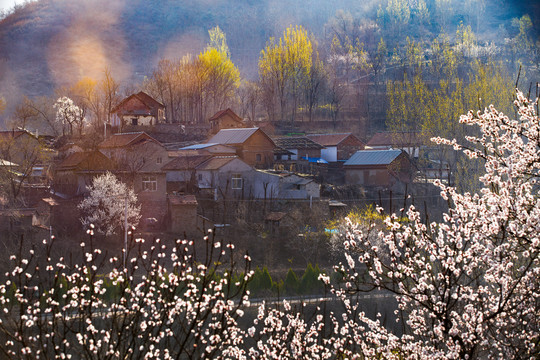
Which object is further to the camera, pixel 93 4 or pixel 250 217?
pixel 93 4

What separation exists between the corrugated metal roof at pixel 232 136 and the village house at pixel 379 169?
6814 millimetres

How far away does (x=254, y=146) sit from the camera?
146 ft

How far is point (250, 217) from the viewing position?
35.2 m

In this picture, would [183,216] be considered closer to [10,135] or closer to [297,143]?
[297,143]

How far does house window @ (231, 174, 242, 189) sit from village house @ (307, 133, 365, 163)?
450 inches

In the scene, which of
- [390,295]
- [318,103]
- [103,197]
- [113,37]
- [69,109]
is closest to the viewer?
[390,295]

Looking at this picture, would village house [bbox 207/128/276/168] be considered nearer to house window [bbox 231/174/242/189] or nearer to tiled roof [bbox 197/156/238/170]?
tiled roof [bbox 197/156/238/170]

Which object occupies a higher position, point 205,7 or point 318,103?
point 205,7

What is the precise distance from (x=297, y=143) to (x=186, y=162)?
11.7m

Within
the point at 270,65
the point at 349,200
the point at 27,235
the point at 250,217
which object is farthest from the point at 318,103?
the point at 27,235

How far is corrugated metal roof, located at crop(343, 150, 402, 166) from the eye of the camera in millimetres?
42719

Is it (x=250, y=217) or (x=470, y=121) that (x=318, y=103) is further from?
(x=470, y=121)

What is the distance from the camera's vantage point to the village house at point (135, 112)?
50.2 m

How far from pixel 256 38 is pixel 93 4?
121 ft
